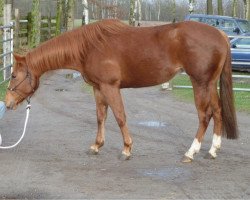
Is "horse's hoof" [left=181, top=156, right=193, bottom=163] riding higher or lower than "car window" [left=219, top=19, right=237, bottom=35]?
lower

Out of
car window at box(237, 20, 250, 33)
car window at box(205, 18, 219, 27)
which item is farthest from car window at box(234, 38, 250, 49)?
car window at box(205, 18, 219, 27)

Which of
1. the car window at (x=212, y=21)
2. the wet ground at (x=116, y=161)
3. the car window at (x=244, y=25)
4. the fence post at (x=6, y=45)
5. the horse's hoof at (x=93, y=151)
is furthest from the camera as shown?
the car window at (x=212, y=21)

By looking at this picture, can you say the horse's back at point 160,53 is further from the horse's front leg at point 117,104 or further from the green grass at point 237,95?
the green grass at point 237,95

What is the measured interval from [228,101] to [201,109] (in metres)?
0.39

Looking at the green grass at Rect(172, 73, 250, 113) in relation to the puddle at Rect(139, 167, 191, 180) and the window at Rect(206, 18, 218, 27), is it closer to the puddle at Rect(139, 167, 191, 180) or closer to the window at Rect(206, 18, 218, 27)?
the puddle at Rect(139, 167, 191, 180)

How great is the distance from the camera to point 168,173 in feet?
19.1

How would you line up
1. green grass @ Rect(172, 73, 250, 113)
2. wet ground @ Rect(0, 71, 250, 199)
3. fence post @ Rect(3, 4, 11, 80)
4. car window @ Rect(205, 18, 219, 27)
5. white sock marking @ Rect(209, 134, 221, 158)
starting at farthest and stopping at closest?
car window @ Rect(205, 18, 219, 27) < fence post @ Rect(3, 4, 11, 80) < green grass @ Rect(172, 73, 250, 113) < white sock marking @ Rect(209, 134, 221, 158) < wet ground @ Rect(0, 71, 250, 199)

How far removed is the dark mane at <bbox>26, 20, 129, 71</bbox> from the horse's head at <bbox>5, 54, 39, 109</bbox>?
0.08 meters

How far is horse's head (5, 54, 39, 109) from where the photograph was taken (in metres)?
6.38

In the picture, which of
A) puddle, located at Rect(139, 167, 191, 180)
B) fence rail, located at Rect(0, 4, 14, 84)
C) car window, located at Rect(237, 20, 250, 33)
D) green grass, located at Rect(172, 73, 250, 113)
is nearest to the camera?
puddle, located at Rect(139, 167, 191, 180)

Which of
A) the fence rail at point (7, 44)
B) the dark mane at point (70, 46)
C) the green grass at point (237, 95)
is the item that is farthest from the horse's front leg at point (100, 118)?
the fence rail at point (7, 44)

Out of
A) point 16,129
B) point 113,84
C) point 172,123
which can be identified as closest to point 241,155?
point 113,84

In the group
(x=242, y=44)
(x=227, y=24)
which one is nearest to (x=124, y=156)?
(x=242, y=44)

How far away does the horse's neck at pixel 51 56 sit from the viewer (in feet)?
20.9
